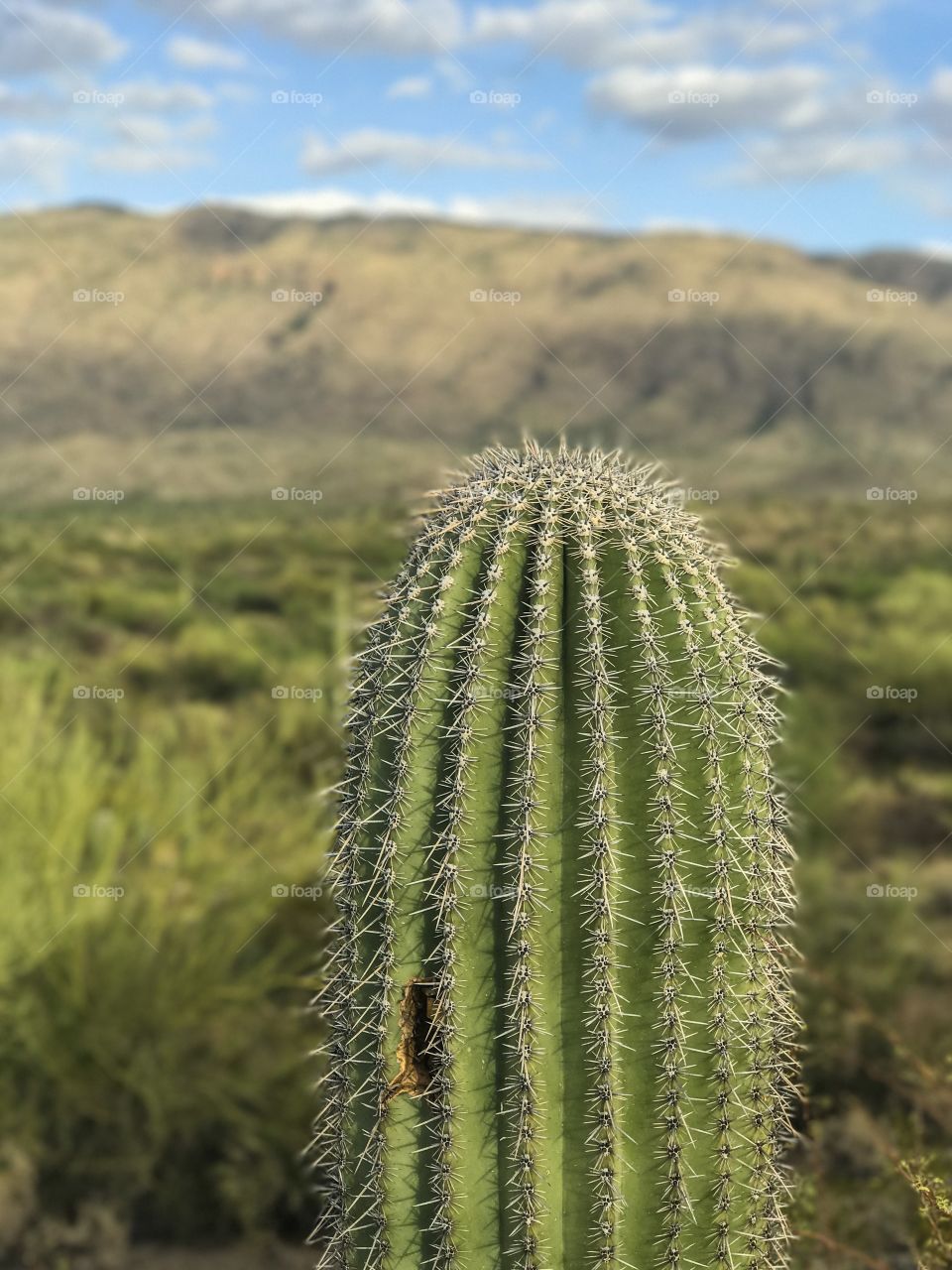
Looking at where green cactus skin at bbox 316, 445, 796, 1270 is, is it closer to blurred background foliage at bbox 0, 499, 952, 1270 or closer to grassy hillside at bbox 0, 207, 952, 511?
blurred background foliage at bbox 0, 499, 952, 1270

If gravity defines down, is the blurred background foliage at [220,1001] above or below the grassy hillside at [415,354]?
below

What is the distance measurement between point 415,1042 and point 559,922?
0.36 meters

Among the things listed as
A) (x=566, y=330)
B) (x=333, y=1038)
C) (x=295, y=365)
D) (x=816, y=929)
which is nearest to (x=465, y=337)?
(x=566, y=330)

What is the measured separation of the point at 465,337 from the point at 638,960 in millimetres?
54334

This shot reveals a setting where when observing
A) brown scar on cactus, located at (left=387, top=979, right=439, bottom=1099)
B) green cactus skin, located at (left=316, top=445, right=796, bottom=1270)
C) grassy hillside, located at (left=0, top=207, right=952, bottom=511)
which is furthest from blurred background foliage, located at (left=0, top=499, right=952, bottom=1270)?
grassy hillside, located at (left=0, top=207, right=952, bottom=511)

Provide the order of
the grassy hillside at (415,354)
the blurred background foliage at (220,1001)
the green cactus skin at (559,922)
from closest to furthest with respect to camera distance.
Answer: the green cactus skin at (559,922)
the blurred background foliage at (220,1001)
the grassy hillside at (415,354)

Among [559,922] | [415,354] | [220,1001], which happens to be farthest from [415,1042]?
[415,354]

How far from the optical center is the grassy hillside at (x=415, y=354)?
1647 inches

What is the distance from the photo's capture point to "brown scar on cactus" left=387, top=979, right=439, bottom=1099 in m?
2.28

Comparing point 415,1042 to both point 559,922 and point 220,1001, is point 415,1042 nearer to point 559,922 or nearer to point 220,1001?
point 559,922

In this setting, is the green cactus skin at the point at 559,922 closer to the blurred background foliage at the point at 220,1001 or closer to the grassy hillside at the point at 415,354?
the blurred background foliage at the point at 220,1001

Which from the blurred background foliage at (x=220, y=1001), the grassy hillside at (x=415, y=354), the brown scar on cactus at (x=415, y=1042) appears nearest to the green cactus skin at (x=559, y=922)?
the brown scar on cactus at (x=415, y=1042)

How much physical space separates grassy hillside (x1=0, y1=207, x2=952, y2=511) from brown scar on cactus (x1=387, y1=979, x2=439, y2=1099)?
105 ft

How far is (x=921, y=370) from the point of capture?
159 feet
